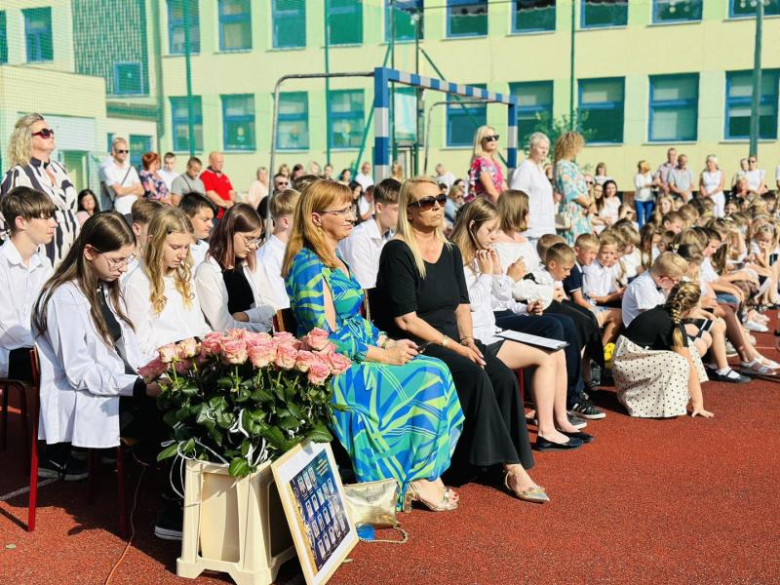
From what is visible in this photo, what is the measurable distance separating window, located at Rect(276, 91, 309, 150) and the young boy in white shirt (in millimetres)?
9091

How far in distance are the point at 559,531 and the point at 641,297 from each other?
298cm

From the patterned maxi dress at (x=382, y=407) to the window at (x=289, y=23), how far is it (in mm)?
8648

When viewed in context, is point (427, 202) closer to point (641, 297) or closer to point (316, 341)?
point (316, 341)

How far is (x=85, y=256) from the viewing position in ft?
13.8

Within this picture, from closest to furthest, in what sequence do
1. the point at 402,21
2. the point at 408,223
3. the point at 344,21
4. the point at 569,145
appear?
the point at 408,223 → the point at 569,145 → the point at 344,21 → the point at 402,21

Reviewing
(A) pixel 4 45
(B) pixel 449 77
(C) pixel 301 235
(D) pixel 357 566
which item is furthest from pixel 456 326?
(B) pixel 449 77

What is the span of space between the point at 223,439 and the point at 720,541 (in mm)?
2261

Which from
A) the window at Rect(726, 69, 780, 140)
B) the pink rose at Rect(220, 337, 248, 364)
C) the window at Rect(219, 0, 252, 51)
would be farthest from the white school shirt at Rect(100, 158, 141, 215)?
the window at Rect(726, 69, 780, 140)

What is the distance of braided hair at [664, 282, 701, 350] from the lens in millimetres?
6426

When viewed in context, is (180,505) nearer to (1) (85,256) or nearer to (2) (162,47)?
(1) (85,256)

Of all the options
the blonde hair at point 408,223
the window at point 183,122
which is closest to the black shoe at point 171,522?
the blonde hair at point 408,223

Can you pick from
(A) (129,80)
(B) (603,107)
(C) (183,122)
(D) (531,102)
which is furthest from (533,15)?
(A) (129,80)

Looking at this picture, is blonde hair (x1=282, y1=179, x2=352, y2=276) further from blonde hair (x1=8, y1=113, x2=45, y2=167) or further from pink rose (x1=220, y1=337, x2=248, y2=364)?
blonde hair (x1=8, y1=113, x2=45, y2=167)

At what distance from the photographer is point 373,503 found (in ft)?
13.4
